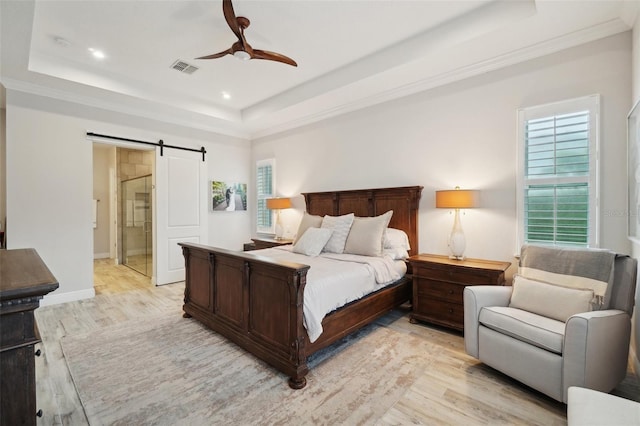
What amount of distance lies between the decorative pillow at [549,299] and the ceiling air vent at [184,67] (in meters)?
4.24

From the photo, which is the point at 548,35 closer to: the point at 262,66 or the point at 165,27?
the point at 262,66

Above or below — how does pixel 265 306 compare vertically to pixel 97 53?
below

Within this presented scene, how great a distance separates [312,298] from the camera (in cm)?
224

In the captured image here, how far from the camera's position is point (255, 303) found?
2.47m

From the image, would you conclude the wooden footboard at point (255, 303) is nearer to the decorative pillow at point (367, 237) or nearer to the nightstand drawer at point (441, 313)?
the decorative pillow at point (367, 237)

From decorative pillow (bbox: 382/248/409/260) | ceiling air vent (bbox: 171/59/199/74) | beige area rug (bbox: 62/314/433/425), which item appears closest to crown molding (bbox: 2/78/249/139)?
ceiling air vent (bbox: 171/59/199/74)

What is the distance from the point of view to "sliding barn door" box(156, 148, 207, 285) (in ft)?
15.8

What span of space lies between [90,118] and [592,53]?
19.5 ft

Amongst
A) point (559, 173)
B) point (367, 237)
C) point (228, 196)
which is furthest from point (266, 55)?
point (228, 196)

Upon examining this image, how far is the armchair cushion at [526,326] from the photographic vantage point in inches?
73.0

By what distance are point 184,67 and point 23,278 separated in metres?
3.37

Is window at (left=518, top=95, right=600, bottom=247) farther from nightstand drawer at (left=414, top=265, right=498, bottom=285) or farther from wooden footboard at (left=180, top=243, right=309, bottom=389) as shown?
wooden footboard at (left=180, top=243, right=309, bottom=389)

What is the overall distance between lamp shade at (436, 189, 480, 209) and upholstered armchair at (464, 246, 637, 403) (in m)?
0.76

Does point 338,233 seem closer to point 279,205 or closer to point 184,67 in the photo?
point 279,205
